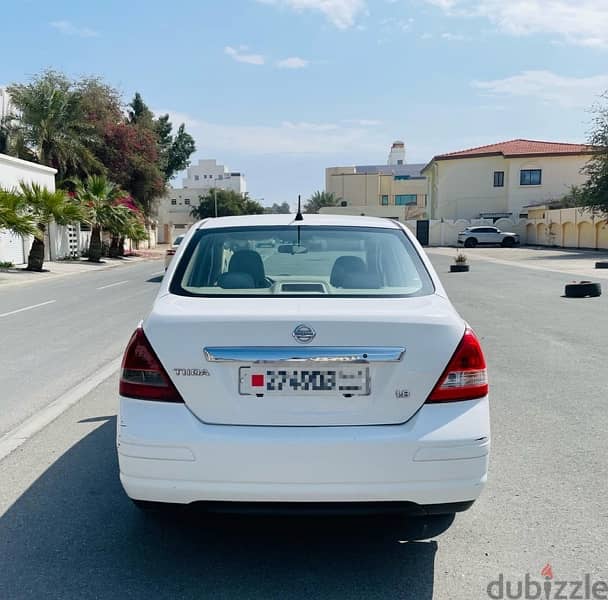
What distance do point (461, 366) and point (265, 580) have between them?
1365 mm

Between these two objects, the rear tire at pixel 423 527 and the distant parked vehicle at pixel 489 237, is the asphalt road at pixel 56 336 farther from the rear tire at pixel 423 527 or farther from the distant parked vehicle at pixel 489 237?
the distant parked vehicle at pixel 489 237

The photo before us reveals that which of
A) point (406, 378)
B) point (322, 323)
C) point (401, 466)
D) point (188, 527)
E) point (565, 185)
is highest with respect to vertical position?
point (565, 185)

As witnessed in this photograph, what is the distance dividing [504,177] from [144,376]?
59645 mm

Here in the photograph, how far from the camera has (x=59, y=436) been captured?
5.41m

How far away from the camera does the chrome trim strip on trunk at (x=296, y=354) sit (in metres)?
3.09

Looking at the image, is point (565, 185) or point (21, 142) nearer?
point (21, 142)

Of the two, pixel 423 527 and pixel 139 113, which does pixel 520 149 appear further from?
pixel 423 527

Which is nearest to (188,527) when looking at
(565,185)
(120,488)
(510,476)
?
(120,488)

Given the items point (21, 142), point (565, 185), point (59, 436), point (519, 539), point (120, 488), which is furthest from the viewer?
point (565, 185)

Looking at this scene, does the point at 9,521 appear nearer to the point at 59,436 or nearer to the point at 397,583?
the point at 59,436

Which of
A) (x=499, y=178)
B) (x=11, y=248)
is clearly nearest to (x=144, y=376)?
(x=11, y=248)

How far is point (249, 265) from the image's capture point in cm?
418

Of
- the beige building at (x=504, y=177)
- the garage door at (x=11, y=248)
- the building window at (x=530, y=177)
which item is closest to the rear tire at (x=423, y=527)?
the garage door at (x=11, y=248)

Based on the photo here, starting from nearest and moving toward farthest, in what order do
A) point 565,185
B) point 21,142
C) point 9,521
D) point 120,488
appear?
point 9,521 → point 120,488 → point 21,142 → point 565,185
